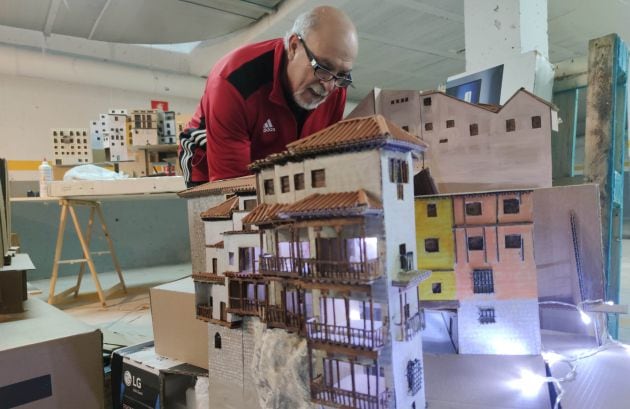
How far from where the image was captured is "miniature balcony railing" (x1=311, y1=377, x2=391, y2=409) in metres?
1.07

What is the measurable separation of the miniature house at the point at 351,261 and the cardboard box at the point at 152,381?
3.26 feet

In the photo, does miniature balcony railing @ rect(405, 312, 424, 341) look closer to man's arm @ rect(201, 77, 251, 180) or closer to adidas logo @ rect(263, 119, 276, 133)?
man's arm @ rect(201, 77, 251, 180)

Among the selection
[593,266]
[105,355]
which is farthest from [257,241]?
[105,355]

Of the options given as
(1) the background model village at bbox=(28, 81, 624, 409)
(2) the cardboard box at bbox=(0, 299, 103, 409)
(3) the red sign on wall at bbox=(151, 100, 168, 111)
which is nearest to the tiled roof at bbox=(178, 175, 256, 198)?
(1) the background model village at bbox=(28, 81, 624, 409)

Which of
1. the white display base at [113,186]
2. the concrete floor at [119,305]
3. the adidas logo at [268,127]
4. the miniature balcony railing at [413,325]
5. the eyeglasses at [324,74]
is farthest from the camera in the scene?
the white display base at [113,186]

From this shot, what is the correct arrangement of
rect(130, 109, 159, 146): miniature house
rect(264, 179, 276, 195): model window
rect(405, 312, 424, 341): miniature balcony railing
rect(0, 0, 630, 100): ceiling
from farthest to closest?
rect(130, 109, 159, 146): miniature house < rect(0, 0, 630, 100): ceiling < rect(264, 179, 276, 195): model window < rect(405, 312, 424, 341): miniature balcony railing

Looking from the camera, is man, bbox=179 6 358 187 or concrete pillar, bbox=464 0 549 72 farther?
concrete pillar, bbox=464 0 549 72

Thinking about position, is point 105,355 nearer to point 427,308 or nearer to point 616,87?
point 427,308

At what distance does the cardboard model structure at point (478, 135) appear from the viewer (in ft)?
6.50

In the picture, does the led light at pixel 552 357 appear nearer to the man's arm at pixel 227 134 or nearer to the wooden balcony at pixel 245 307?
the wooden balcony at pixel 245 307

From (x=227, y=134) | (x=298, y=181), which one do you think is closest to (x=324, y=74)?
(x=227, y=134)

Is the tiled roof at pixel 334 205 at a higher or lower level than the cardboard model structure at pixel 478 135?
lower

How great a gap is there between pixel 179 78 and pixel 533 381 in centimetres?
765

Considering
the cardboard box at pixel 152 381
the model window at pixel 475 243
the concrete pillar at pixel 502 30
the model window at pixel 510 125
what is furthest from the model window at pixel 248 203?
the concrete pillar at pixel 502 30
